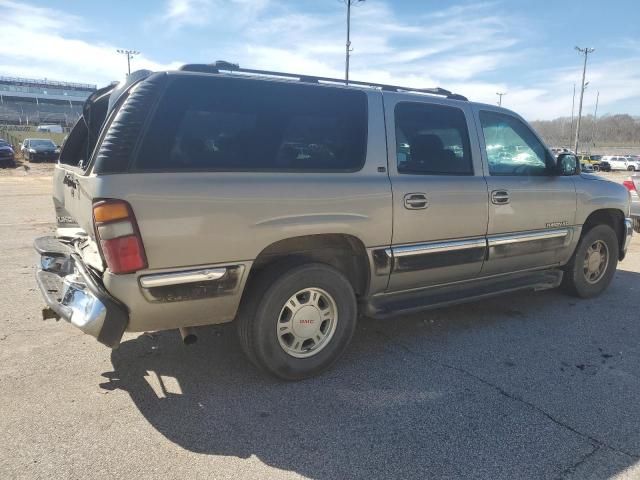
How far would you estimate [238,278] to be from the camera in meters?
3.01

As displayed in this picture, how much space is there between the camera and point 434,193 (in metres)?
3.75

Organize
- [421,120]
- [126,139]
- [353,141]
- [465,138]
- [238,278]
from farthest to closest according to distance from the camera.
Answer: [465,138] → [421,120] → [353,141] → [238,278] → [126,139]

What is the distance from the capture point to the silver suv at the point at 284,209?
2.74m

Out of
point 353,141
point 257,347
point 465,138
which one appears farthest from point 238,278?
point 465,138

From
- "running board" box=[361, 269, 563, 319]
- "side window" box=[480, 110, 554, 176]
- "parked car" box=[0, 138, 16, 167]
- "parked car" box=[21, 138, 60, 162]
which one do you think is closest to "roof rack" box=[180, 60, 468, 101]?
"side window" box=[480, 110, 554, 176]

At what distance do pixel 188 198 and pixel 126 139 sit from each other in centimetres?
46

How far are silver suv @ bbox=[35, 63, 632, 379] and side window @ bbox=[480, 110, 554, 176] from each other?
18 millimetres

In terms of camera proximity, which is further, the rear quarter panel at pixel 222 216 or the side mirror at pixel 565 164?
the side mirror at pixel 565 164

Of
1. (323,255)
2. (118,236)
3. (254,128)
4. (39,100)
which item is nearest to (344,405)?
(323,255)

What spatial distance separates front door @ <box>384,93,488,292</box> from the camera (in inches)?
143

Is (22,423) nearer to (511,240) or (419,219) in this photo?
(419,219)

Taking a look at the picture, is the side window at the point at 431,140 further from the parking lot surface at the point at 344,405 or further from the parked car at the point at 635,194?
the parked car at the point at 635,194

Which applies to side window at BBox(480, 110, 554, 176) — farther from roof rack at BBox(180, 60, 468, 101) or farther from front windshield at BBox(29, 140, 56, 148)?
front windshield at BBox(29, 140, 56, 148)

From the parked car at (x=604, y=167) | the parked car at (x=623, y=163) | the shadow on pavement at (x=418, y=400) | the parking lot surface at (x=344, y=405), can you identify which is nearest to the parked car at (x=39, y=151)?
the parking lot surface at (x=344, y=405)
